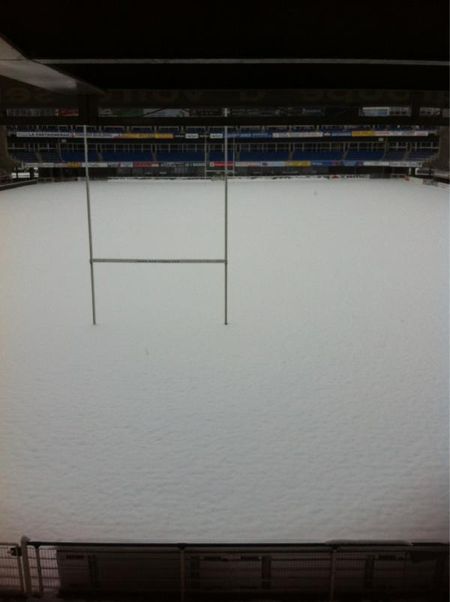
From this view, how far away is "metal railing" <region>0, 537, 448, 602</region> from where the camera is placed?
2387 mm

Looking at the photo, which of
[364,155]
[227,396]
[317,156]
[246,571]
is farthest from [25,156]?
[246,571]

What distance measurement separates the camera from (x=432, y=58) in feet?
8.00

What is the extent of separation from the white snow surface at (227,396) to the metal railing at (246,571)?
50cm

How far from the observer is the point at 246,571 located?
244cm

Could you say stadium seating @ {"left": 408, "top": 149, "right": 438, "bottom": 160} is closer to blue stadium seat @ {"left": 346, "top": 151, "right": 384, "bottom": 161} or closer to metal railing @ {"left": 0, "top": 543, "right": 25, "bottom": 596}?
blue stadium seat @ {"left": 346, "top": 151, "right": 384, "bottom": 161}

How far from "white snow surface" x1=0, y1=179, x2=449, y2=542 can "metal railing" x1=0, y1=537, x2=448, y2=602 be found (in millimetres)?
504

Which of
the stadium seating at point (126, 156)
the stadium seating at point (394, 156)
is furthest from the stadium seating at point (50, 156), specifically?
the stadium seating at point (394, 156)

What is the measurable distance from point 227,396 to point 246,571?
217cm

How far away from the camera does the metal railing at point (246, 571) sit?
2.39 m

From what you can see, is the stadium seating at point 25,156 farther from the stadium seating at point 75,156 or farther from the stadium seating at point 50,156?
the stadium seating at point 75,156

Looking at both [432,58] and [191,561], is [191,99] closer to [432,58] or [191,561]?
[432,58]

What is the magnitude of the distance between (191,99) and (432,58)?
1.80 meters

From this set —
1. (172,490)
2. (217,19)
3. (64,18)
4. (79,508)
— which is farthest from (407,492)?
(64,18)

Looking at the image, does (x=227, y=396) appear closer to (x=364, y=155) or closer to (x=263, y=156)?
(x=263, y=156)
